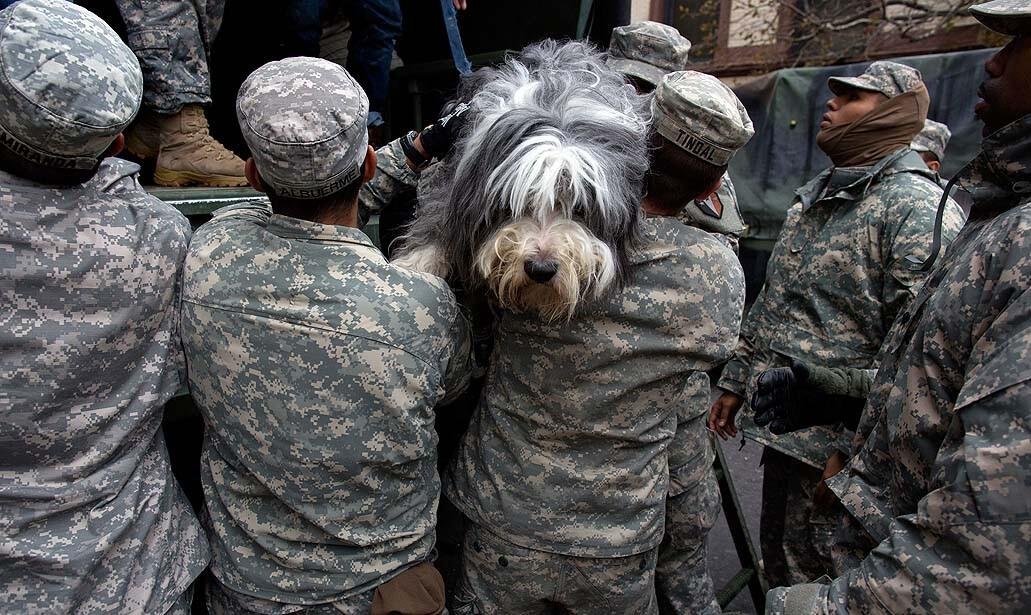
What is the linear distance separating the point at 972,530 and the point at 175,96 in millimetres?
3173

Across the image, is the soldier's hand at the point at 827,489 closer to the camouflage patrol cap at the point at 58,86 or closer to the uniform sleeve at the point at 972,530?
the uniform sleeve at the point at 972,530

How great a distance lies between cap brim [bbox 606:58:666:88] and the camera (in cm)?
331

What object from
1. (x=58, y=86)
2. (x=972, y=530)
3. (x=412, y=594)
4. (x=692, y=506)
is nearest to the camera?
(x=972, y=530)

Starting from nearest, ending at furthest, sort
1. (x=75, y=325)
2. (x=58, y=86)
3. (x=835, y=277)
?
1. (x=58, y=86)
2. (x=75, y=325)
3. (x=835, y=277)

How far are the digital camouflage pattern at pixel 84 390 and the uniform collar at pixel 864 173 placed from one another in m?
2.91

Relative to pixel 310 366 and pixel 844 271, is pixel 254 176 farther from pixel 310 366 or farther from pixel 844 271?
pixel 844 271

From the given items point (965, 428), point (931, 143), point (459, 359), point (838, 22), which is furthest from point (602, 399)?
point (838, 22)

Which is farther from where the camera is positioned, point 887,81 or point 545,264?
point 887,81

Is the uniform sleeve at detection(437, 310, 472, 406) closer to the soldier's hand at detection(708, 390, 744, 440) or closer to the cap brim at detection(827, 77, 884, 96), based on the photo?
the soldier's hand at detection(708, 390, 744, 440)

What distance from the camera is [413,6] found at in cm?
439

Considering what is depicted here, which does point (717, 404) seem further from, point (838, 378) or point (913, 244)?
point (913, 244)

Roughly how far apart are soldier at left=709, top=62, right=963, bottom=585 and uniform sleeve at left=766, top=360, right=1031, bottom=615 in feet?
4.64

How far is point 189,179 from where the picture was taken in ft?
9.63

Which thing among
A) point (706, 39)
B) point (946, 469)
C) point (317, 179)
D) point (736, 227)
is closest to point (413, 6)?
point (736, 227)
